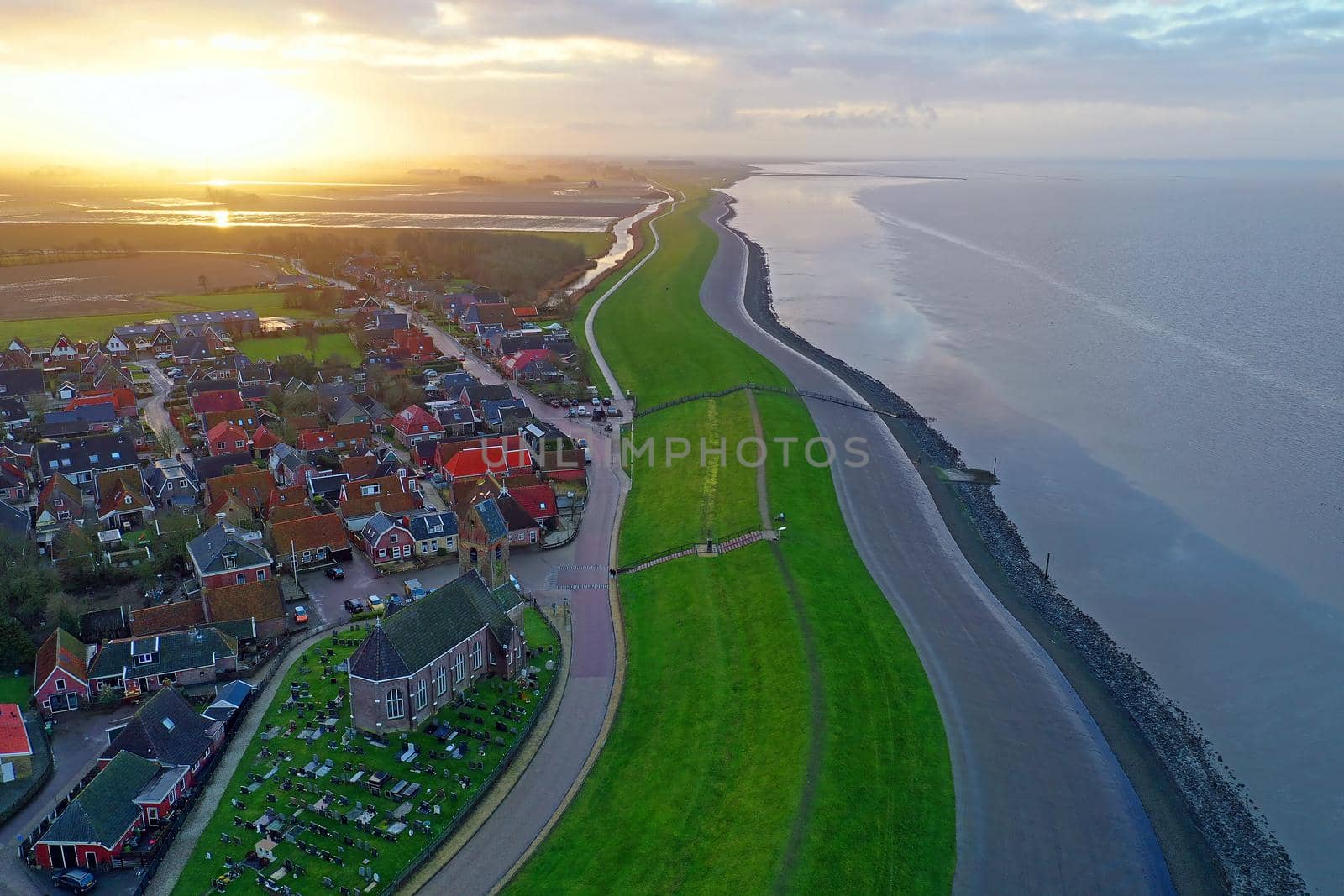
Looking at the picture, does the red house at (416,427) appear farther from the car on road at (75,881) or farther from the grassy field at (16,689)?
the car on road at (75,881)

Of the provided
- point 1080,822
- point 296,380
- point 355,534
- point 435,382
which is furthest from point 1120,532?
point 296,380

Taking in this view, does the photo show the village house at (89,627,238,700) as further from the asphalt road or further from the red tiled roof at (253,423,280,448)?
the red tiled roof at (253,423,280,448)

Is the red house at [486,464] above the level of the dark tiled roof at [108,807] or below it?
above

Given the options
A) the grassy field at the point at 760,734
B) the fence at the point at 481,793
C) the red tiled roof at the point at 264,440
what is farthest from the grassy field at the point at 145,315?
the fence at the point at 481,793

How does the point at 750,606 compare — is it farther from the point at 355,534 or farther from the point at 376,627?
the point at 355,534

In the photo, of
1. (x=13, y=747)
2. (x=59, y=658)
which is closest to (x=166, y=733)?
(x=13, y=747)

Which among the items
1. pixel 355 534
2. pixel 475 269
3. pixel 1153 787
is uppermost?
pixel 475 269
